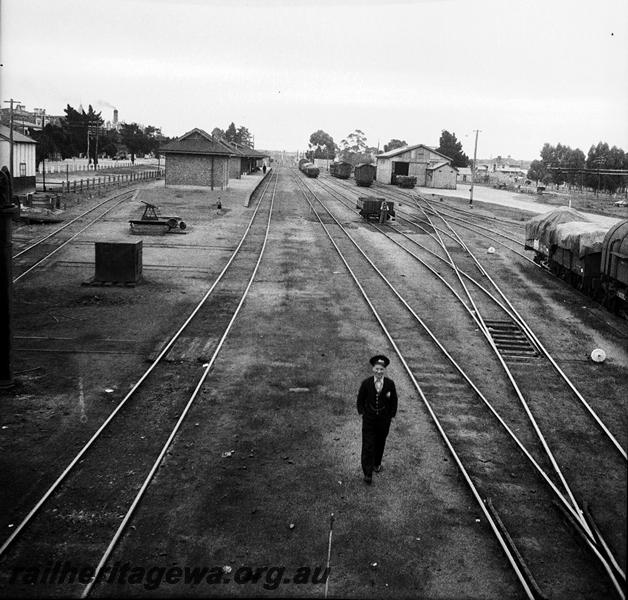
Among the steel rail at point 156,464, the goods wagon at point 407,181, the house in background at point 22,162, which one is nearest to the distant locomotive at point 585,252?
the steel rail at point 156,464

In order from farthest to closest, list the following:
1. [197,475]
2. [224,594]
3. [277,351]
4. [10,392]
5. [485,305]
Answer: [485,305] < [277,351] < [10,392] < [197,475] < [224,594]

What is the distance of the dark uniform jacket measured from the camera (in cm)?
757

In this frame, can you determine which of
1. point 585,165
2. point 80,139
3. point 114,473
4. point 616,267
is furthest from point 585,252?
point 80,139

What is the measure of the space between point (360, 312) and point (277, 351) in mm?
3927

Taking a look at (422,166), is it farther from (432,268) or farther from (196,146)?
(432,268)

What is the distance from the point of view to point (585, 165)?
83.8m

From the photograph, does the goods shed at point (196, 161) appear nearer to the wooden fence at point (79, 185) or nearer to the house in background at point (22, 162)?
the wooden fence at point (79, 185)

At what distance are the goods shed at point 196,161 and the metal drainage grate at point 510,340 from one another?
114ft

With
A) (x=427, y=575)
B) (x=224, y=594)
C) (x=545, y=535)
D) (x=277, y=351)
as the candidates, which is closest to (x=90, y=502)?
(x=224, y=594)

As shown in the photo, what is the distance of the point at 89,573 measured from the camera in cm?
591

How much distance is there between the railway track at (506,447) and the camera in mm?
6461

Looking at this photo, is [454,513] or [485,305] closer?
[454,513]

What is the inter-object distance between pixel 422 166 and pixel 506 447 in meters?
66.4

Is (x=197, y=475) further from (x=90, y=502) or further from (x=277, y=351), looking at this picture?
(x=277, y=351)
